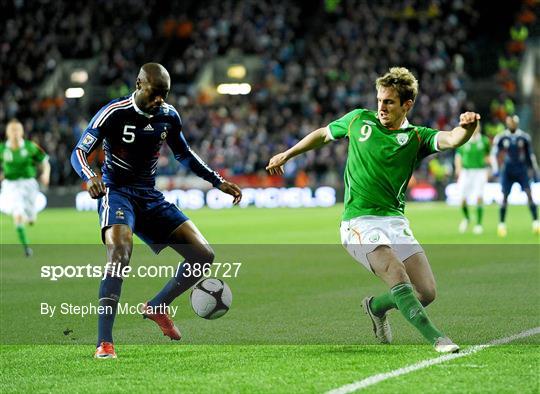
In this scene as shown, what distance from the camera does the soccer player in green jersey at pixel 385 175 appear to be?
7391 mm

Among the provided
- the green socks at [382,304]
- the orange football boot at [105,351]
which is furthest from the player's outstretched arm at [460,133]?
the orange football boot at [105,351]

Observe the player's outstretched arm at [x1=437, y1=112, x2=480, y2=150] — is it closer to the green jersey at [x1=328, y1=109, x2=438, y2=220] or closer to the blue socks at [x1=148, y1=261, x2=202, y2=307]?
the green jersey at [x1=328, y1=109, x2=438, y2=220]

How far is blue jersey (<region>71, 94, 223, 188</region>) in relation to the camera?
7789mm

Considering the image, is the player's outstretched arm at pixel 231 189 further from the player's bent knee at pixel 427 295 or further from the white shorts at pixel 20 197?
the white shorts at pixel 20 197

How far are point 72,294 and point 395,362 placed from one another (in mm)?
5707

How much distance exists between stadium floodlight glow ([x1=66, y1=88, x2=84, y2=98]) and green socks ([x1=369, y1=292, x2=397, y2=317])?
30.7 metres

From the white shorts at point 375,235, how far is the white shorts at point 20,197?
413 inches

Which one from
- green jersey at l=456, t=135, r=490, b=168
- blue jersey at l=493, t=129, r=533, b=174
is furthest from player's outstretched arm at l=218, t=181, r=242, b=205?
green jersey at l=456, t=135, r=490, b=168

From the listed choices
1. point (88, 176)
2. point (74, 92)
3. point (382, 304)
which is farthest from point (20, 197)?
point (74, 92)

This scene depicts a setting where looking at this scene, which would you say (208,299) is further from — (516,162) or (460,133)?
(516,162)

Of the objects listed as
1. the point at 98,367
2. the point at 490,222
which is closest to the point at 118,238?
the point at 98,367

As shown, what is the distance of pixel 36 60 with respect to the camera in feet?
125

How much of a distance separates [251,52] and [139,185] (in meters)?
30.4

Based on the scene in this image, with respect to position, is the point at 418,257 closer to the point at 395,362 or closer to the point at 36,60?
the point at 395,362
